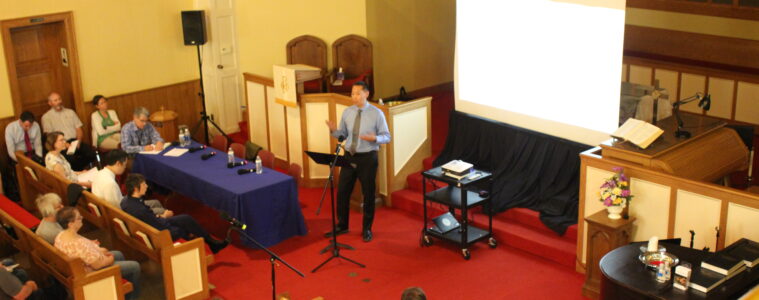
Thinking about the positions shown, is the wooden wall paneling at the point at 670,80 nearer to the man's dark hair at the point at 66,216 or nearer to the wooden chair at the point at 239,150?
the wooden chair at the point at 239,150

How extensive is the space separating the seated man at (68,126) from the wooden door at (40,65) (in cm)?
24

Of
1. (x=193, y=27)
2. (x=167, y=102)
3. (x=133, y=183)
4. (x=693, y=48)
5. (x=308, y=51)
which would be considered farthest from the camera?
(x=308, y=51)

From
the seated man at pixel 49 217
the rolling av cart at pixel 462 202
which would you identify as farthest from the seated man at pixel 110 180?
the rolling av cart at pixel 462 202

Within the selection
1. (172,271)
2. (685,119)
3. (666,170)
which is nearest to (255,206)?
(172,271)

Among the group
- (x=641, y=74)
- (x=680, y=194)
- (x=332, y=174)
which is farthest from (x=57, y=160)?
(x=641, y=74)

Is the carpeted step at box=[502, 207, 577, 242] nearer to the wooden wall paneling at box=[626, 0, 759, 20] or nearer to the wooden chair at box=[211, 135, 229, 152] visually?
the wooden chair at box=[211, 135, 229, 152]

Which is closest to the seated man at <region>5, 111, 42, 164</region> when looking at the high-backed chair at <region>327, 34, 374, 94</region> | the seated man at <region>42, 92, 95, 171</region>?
the seated man at <region>42, 92, 95, 171</region>

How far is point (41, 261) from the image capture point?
6672 mm

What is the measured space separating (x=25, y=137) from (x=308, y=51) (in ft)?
13.5

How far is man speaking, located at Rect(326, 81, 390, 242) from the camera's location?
780 cm

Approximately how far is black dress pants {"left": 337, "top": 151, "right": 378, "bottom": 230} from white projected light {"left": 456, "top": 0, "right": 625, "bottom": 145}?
1.77m

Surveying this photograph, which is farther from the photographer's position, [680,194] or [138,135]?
[138,135]

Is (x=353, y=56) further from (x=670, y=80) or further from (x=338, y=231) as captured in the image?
(x=670, y=80)

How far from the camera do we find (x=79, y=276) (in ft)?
20.2
